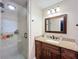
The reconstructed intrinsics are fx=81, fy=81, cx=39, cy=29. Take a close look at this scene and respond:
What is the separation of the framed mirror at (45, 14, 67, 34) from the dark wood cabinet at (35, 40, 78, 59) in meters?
0.61

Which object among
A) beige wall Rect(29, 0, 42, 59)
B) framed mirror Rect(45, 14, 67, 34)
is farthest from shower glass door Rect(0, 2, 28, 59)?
framed mirror Rect(45, 14, 67, 34)

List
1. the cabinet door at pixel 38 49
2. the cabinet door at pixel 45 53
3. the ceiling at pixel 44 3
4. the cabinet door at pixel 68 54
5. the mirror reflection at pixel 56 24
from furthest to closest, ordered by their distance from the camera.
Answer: the ceiling at pixel 44 3 → the cabinet door at pixel 38 49 → the mirror reflection at pixel 56 24 → the cabinet door at pixel 45 53 → the cabinet door at pixel 68 54

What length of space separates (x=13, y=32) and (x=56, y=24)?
1.39 metres

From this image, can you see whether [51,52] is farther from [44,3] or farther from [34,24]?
[44,3]

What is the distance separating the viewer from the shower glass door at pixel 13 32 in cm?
228

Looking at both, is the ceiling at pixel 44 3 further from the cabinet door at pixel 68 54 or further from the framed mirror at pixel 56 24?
the cabinet door at pixel 68 54

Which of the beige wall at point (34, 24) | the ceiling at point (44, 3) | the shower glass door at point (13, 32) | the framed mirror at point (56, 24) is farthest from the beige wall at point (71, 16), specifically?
the shower glass door at point (13, 32)

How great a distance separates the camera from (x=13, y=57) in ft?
8.16

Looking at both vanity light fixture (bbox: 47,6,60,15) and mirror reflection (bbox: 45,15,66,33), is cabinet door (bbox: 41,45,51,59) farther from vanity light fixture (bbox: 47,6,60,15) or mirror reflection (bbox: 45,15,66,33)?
vanity light fixture (bbox: 47,6,60,15)

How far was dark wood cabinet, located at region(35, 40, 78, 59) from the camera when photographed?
1.63 m

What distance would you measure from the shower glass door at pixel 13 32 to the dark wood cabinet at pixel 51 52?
0.45 m

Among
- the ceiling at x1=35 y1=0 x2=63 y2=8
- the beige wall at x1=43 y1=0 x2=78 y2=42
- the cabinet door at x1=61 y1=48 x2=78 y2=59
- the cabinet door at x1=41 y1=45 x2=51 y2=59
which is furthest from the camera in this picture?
the ceiling at x1=35 y1=0 x2=63 y2=8

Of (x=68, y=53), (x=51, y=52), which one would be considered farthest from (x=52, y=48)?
(x=68, y=53)

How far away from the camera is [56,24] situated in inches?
105
